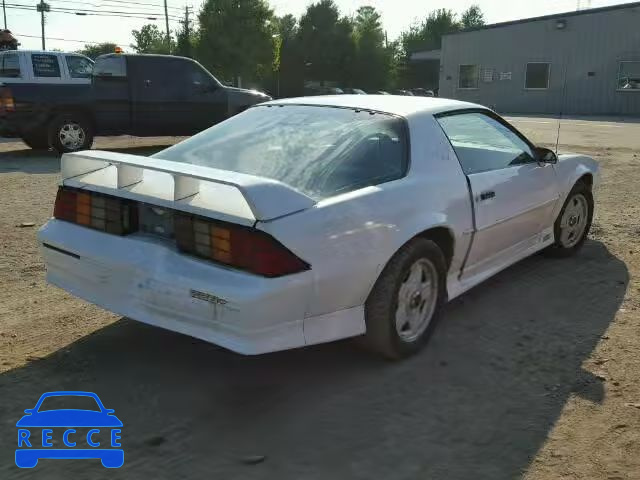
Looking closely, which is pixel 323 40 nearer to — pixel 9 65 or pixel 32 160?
pixel 9 65

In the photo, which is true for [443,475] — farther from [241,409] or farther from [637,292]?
[637,292]

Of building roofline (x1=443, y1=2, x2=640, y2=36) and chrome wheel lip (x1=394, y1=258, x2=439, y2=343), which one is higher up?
building roofline (x1=443, y1=2, x2=640, y2=36)

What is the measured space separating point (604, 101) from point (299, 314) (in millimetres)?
33000

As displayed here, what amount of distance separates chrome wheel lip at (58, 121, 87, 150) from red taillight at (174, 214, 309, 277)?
9.28 meters

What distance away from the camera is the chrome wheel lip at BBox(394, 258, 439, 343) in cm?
320

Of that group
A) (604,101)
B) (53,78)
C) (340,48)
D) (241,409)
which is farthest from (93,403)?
(340,48)

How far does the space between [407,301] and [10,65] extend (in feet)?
35.7

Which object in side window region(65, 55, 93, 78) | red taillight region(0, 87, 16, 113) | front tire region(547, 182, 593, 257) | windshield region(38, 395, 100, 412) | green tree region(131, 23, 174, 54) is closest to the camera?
windshield region(38, 395, 100, 412)

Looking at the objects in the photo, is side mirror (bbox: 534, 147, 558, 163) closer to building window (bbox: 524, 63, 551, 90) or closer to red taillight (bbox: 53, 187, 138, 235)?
red taillight (bbox: 53, 187, 138, 235)

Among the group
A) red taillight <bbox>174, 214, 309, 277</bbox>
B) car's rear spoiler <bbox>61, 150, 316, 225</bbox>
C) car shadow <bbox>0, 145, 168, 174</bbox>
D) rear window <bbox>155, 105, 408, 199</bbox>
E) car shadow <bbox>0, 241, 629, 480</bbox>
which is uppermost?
→ rear window <bbox>155, 105, 408, 199</bbox>

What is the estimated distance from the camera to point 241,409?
2.77 meters

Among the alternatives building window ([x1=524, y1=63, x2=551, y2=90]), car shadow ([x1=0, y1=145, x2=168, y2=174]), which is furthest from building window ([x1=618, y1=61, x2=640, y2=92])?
car shadow ([x1=0, y1=145, x2=168, y2=174])

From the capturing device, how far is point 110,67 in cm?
1152

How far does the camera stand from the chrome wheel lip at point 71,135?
11.0m
